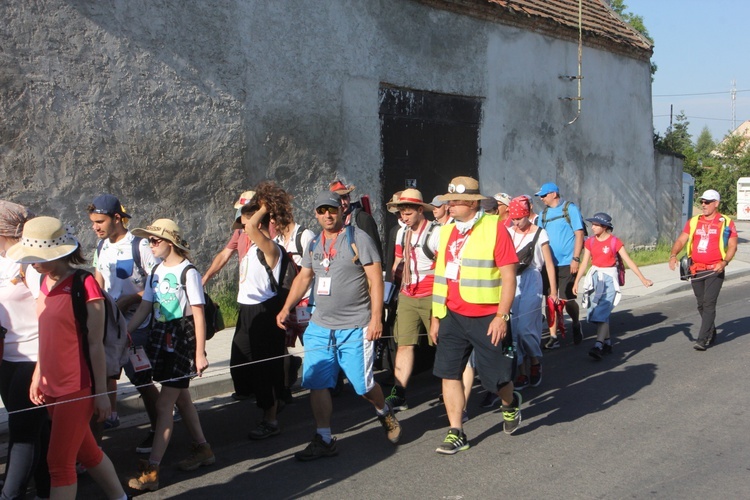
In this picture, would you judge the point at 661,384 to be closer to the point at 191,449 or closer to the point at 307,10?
the point at 191,449

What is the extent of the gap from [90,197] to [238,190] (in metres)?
2.26

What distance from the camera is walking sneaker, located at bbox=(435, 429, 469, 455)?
564 centimetres

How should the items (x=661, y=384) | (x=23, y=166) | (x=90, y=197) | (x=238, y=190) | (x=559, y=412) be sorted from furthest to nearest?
(x=238, y=190)
(x=90, y=197)
(x=23, y=166)
(x=661, y=384)
(x=559, y=412)

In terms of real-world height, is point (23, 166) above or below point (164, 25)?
below

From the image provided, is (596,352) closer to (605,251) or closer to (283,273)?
(605,251)

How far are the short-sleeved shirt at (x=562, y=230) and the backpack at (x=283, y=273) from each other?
13.6 ft

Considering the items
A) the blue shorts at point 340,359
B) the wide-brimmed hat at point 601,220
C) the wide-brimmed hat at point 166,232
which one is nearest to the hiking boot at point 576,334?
the wide-brimmed hat at point 601,220

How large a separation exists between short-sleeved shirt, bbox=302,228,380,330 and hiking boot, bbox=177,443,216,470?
3.78 feet

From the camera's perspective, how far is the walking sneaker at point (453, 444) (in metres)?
5.64

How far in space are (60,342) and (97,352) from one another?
0.19 meters

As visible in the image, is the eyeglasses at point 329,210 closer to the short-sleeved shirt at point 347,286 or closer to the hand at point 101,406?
the short-sleeved shirt at point 347,286

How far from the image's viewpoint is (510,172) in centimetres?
1636

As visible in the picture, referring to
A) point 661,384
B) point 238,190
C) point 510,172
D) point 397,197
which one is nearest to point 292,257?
point 397,197

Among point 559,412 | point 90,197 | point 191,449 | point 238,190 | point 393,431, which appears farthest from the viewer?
point 238,190
